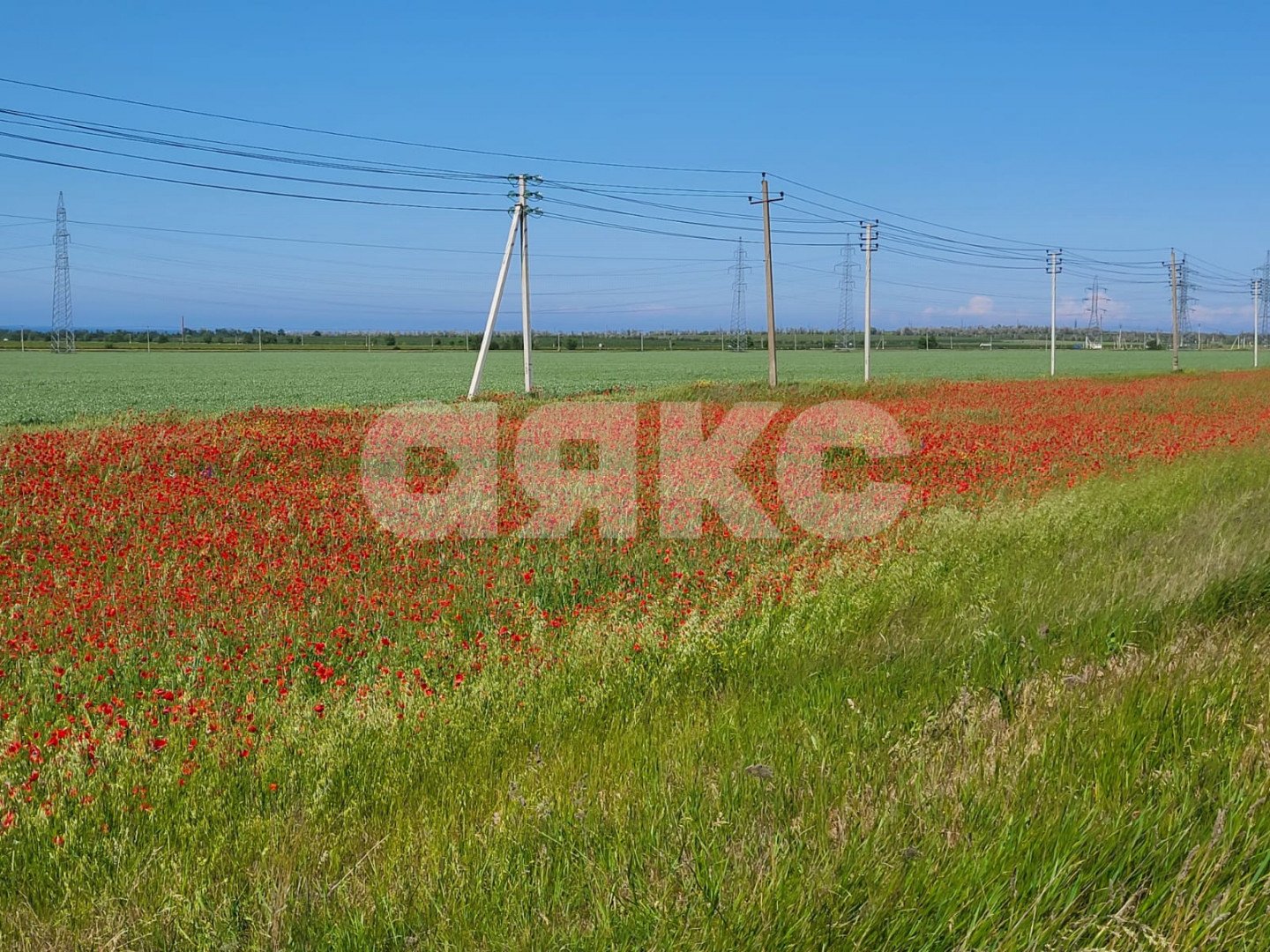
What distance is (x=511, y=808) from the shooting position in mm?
3326

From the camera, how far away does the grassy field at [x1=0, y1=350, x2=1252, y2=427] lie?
3234 cm

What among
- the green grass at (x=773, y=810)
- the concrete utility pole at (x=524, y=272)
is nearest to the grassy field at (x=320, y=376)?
the concrete utility pole at (x=524, y=272)

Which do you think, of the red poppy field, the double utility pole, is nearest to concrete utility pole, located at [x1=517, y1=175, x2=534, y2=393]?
the double utility pole

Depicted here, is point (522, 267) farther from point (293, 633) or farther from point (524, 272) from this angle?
point (293, 633)

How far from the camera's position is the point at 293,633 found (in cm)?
643

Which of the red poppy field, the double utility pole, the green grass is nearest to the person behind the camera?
the green grass

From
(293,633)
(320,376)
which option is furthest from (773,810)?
(320,376)

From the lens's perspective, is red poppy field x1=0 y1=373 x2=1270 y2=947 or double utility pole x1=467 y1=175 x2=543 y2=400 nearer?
red poppy field x1=0 y1=373 x2=1270 y2=947

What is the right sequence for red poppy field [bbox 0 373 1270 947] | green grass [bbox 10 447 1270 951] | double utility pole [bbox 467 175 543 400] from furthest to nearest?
double utility pole [bbox 467 175 543 400]
red poppy field [bbox 0 373 1270 947]
green grass [bbox 10 447 1270 951]

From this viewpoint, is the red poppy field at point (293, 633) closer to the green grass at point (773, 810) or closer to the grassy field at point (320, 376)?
the green grass at point (773, 810)

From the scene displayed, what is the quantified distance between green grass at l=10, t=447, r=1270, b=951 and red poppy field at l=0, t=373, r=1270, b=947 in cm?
4

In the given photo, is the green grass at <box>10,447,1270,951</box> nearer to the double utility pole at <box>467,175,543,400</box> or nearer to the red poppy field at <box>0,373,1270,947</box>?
the red poppy field at <box>0,373,1270,947</box>

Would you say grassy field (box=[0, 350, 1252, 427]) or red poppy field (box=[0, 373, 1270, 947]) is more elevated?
grassy field (box=[0, 350, 1252, 427])

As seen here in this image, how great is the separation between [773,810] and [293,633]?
4481 millimetres
